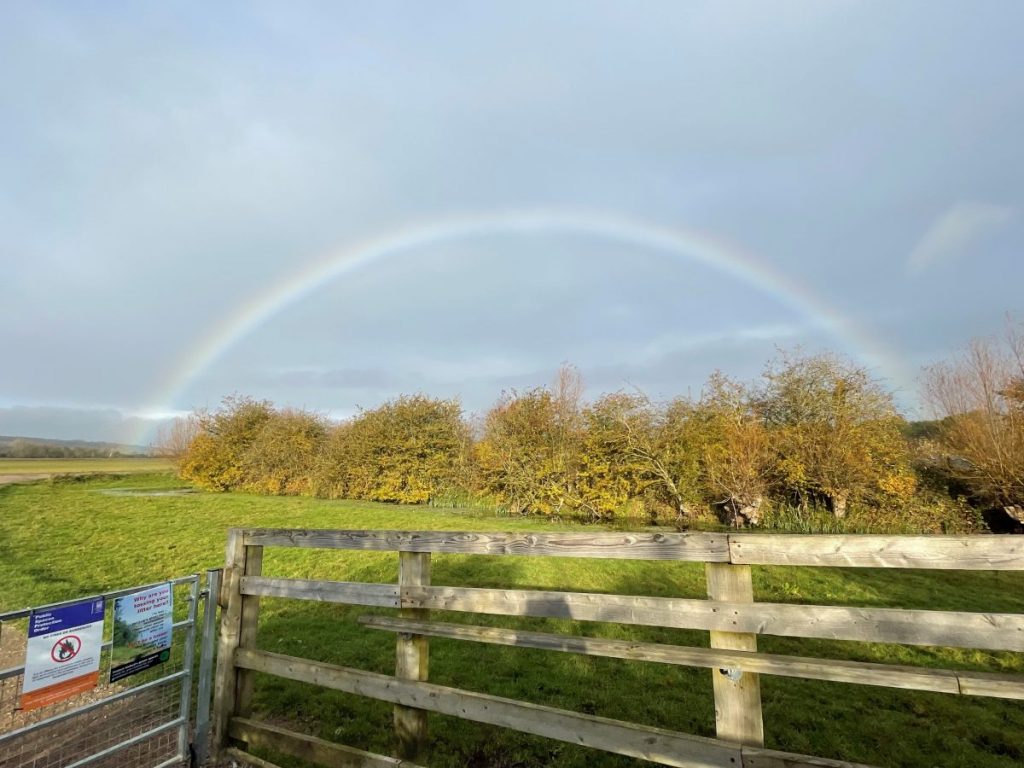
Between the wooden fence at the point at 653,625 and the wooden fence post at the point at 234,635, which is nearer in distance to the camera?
the wooden fence at the point at 653,625

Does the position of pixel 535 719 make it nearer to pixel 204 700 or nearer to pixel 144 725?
pixel 204 700

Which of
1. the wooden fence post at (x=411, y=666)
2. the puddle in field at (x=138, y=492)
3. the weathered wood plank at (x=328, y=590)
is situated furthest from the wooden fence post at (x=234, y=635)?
the puddle in field at (x=138, y=492)

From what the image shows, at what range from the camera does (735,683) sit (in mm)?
2488

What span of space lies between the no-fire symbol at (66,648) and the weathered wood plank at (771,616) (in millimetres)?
2016

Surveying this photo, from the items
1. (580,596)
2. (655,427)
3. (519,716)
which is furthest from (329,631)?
(655,427)

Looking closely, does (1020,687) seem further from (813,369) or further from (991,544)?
(813,369)

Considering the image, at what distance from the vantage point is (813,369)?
15.7 metres

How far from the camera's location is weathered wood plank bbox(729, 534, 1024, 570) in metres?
2.12

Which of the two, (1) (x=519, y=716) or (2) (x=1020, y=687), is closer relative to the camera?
Result: (2) (x=1020, y=687)

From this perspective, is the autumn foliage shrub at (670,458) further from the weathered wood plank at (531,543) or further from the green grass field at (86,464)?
the green grass field at (86,464)

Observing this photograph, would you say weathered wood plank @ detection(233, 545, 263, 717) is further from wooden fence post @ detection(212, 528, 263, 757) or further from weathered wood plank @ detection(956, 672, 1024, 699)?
weathered wood plank @ detection(956, 672, 1024, 699)

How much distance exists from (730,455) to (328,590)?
14158 mm

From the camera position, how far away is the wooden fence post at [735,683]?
245 centimetres

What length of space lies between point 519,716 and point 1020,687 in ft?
7.35
